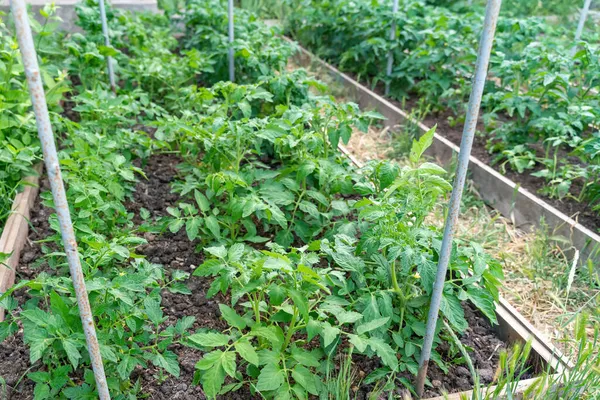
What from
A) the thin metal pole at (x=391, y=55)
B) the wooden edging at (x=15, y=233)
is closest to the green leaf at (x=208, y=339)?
the wooden edging at (x=15, y=233)

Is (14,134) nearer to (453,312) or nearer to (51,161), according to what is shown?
(51,161)

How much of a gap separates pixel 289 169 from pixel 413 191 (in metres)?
0.89

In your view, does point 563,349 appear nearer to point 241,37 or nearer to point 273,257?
point 273,257

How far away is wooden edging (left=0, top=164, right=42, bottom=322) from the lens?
2.86 meters

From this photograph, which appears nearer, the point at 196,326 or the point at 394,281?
the point at 394,281

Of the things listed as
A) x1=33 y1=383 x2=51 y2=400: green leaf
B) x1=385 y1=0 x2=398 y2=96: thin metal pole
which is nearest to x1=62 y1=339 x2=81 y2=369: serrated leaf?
x1=33 y1=383 x2=51 y2=400: green leaf

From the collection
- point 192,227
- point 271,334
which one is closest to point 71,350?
point 271,334

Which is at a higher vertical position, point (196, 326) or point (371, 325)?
point (371, 325)

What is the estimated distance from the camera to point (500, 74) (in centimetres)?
479

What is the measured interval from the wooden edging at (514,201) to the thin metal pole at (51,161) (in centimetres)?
264

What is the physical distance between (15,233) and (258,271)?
1581 millimetres

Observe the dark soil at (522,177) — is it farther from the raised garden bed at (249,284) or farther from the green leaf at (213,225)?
the green leaf at (213,225)

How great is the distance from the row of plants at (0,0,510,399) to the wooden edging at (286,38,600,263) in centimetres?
107

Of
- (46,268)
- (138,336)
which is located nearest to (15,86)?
(46,268)
